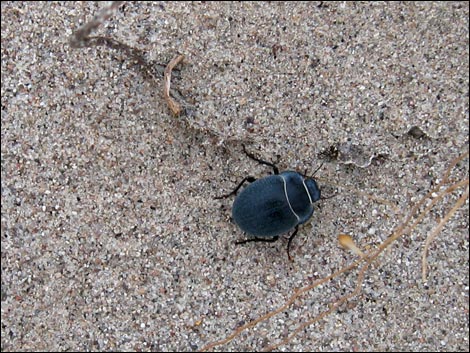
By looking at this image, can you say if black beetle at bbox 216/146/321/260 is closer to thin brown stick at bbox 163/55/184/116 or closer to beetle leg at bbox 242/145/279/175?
beetle leg at bbox 242/145/279/175

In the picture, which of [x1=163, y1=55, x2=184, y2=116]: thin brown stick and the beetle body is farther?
[x1=163, y1=55, x2=184, y2=116]: thin brown stick

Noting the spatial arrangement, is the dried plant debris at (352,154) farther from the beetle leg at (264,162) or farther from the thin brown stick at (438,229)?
the thin brown stick at (438,229)

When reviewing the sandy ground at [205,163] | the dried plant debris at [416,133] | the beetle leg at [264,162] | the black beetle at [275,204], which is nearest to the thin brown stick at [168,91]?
the sandy ground at [205,163]

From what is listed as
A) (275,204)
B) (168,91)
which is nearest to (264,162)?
(275,204)

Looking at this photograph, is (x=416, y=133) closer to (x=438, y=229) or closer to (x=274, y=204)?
(x=438, y=229)

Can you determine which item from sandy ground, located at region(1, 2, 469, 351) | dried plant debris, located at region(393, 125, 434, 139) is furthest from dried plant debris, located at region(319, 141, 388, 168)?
dried plant debris, located at region(393, 125, 434, 139)
